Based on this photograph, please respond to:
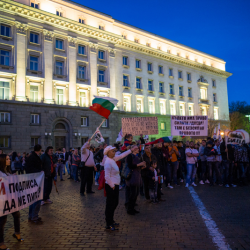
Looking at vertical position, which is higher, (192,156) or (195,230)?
(192,156)

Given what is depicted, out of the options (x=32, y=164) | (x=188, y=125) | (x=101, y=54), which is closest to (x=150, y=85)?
(x=101, y=54)

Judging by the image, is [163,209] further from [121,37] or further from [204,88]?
[204,88]

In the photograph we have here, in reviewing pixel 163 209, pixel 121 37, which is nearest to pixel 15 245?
pixel 163 209

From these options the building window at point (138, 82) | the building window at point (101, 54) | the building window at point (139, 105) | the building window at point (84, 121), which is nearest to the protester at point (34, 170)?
the building window at point (84, 121)

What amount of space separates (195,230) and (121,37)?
3587 cm

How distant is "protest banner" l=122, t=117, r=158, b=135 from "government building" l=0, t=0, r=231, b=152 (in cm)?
1754

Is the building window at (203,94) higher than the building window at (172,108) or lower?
higher

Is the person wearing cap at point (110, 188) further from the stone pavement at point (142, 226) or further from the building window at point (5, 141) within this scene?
the building window at point (5, 141)

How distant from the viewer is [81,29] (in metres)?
33.6

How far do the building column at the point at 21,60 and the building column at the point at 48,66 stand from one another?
247 centimetres

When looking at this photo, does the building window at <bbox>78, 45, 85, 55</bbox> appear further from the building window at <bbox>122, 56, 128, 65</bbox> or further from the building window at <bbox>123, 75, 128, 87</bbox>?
the building window at <bbox>123, 75, 128, 87</bbox>

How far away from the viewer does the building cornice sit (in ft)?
92.2

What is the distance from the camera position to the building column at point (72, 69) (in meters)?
32.5

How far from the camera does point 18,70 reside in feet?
92.8
